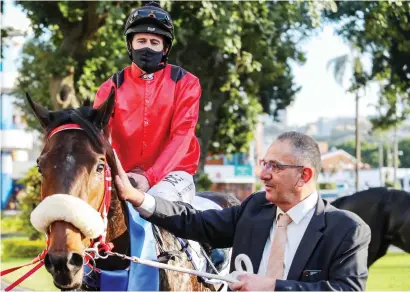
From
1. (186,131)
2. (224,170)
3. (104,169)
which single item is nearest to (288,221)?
(104,169)

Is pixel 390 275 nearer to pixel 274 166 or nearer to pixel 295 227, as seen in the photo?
pixel 295 227

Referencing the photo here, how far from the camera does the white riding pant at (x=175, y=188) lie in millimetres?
5141

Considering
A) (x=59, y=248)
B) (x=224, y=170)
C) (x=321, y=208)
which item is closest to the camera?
(x=59, y=248)

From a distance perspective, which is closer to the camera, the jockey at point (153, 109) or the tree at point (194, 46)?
the jockey at point (153, 109)

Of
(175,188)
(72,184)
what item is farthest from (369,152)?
(72,184)

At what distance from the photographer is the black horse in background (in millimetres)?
9648

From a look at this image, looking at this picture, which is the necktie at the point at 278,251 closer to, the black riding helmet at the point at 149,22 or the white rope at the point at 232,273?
the white rope at the point at 232,273

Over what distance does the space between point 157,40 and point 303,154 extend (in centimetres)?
197

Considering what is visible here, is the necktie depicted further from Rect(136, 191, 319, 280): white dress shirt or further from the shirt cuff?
the shirt cuff

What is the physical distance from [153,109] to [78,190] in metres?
1.57

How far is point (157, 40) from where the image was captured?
5.56 metres

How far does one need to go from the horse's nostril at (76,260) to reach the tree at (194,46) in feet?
43.8

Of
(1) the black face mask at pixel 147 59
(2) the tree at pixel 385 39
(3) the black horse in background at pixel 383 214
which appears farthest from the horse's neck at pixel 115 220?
(2) the tree at pixel 385 39

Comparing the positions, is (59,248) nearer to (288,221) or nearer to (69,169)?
(69,169)
